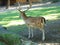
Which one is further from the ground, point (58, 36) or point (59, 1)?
point (58, 36)

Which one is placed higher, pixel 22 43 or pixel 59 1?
pixel 22 43

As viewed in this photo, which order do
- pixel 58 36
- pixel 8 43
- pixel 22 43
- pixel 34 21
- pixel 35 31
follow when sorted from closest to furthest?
pixel 8 43 < pixel 22 43 < pixel 34 21 < pixel 58 36 < pixel 35 31

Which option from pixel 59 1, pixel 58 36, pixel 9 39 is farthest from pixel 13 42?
pixel 59 1

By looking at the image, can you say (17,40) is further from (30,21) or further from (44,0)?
(44,0)

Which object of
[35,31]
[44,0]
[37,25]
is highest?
[37,25]

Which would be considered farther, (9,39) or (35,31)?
(35,31)

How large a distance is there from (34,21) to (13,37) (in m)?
2.01

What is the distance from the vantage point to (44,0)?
28.7 m

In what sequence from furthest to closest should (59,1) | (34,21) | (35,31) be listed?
(59,1) → (35,31) → (34,21)

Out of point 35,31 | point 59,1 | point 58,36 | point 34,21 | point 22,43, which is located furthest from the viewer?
point 59,1

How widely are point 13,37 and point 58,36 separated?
283cm

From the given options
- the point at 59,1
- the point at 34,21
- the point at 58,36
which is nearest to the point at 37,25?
the point at 34,21

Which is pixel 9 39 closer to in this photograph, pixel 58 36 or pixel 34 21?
pixel 34 21

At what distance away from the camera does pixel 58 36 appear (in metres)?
8.30
